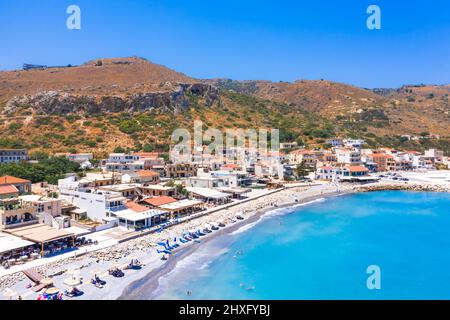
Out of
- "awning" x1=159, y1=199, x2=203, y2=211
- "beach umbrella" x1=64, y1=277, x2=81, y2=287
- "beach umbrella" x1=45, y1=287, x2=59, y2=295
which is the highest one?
"awning" x1=159, y1=199, x2=203, y2=211

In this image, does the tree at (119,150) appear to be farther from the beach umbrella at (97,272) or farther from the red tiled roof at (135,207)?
the beach umbrella at (97,272)

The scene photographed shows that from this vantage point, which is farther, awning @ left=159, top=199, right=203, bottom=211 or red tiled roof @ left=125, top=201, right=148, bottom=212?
awning @ left=159, top=199, right=203, bottom=211

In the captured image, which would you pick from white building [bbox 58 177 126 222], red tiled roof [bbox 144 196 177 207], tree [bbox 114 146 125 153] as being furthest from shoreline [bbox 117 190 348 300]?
tree [bbox 114 146 125 153]

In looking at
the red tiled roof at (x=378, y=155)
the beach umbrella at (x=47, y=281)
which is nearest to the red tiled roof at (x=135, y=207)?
the beach umbrella at (x=47, y=281)

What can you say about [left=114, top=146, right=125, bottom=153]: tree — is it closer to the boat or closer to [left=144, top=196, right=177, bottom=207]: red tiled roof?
[left=144, top=196, right=177, bottom=207]: red tiled roof

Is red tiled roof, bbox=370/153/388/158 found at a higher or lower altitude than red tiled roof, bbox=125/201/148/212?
higher

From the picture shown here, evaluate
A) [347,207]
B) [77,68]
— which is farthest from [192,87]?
[347,207]
